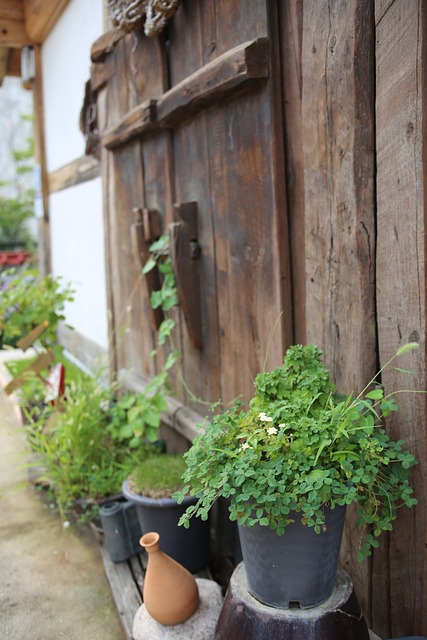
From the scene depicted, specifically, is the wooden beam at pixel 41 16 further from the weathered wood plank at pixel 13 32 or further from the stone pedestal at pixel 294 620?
the stone pedestal at pixel 294 620

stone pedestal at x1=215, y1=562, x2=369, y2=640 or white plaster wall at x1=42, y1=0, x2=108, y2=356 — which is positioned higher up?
white plaster wall at x1=42, y1=0, x2=108, y2=356

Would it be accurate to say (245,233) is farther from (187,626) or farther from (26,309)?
(26,309)

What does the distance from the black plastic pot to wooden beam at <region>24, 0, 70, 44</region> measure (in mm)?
4070

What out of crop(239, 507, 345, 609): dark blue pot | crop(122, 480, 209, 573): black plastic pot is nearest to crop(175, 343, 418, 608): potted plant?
crop(239, 507, 345, 609): dark blue pot

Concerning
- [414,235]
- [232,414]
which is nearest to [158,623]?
[232,414]

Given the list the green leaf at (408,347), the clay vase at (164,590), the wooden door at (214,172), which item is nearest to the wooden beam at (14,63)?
the wooden door at (214,172)

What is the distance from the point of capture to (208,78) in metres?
2.40

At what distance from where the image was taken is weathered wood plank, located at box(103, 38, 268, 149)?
214 cm

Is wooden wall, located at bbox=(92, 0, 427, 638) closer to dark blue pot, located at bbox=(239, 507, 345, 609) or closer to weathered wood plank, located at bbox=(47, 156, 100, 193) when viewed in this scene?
dark blue pot, located at bbox=(239, 507, 345, 609)

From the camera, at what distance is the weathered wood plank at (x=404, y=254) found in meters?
1.59

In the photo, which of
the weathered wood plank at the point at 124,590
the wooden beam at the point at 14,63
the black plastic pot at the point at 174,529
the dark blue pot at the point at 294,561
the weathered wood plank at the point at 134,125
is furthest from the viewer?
the wooden beam at the point at 14,63

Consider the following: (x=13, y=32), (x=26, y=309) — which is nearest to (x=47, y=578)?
(x=26, y=309)

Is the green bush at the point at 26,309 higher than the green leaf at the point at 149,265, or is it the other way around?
the green leaf at the point at 149,265

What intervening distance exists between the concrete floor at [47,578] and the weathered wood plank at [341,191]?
3.61 ft
